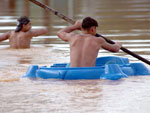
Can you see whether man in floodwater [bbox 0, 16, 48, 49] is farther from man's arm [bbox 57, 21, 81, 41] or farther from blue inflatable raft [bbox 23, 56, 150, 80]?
blue inflatable raft [bbox 23, 56, 150, 80]

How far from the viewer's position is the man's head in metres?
7.66

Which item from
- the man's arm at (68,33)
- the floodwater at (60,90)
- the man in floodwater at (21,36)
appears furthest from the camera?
the man in floodwater at (21,36)

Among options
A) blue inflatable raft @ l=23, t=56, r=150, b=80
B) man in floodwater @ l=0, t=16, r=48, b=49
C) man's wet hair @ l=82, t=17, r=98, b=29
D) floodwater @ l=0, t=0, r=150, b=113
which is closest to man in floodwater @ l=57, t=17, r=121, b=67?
man's wet hair @ l=82, t=17, r=98, b=29

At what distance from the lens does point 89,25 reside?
7.69 meters

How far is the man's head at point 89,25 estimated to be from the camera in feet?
25.1

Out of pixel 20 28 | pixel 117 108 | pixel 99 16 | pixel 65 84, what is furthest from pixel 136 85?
pixel 99 16

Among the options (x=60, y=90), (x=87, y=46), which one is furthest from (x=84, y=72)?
(x=60, y=90)

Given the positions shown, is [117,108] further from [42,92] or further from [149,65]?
[149,65]

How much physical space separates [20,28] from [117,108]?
603 cm

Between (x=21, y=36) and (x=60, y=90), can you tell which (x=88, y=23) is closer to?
(x=60, y=90)

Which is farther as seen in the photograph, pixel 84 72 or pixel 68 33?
pixel 68 33

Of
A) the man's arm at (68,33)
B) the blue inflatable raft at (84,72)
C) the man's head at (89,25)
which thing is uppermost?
the man's head at (89,25)

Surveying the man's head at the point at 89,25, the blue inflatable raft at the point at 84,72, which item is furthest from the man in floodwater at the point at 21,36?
the man's head at the point at 89,25

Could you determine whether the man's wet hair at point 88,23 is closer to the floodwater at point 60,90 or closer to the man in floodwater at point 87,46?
the man in floodwater at point 87,46
